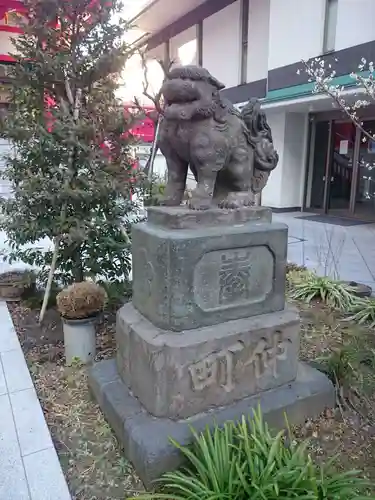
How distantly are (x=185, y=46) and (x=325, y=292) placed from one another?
40.1 ft

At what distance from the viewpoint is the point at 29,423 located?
2332 millimetres

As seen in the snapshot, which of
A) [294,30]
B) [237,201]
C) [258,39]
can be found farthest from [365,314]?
[258,39]

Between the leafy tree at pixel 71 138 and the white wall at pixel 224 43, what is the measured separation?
860 centimetres

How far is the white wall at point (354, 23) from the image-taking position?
7.33 m

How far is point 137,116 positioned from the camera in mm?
3541

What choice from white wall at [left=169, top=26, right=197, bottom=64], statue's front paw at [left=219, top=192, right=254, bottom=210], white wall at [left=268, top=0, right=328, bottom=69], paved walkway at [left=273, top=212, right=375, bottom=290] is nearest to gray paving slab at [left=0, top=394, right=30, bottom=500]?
statue's front paw at [left=219, top=192, right=254, bottom=210]

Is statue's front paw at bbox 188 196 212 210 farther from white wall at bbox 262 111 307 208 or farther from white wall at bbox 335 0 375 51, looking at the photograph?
white wall at bbox 262 111 307 208

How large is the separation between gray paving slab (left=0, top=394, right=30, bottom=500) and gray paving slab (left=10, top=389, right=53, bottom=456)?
0.11ft

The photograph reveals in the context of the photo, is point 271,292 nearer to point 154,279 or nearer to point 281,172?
point 154,279

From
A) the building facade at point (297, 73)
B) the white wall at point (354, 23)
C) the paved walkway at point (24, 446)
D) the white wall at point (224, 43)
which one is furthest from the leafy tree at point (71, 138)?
the white wall at point (224, 43)

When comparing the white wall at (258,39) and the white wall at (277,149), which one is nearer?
the white wall at (258,39)

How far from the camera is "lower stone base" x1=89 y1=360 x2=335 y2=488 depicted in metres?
1.90

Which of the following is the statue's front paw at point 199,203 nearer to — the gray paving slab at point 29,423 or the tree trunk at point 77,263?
the gray paving slab at point 29,423

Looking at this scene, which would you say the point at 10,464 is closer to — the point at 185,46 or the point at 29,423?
the point at 29,423
